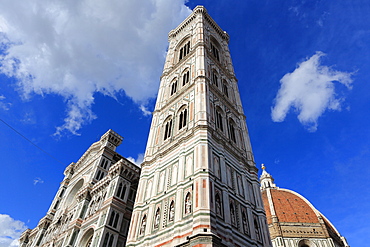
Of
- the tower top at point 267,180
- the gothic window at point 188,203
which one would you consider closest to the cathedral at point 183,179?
the gothic window at point 188,203

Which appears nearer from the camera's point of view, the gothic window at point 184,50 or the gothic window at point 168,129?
the gothic window at point 168,129

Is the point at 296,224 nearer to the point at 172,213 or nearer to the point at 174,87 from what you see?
the point at 174,87

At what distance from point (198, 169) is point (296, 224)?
5300cm

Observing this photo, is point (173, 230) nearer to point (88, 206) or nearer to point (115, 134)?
point (88, 206)

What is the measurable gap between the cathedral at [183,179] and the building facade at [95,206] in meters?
0.09

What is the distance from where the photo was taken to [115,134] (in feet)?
117

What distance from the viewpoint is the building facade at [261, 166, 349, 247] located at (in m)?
56.1

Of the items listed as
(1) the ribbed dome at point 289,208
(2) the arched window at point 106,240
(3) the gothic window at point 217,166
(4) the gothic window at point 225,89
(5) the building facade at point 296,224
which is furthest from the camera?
(1) the ribbed dome at point 289,208

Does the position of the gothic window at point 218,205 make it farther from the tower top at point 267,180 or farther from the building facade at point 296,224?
the tower top at point 267,180

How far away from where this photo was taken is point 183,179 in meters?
17.7

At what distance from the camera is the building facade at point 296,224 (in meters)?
56.1

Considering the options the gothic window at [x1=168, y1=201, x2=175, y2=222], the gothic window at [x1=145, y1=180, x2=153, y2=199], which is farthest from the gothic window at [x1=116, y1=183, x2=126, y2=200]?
the gothic window at [x1=168, y1=201, x2=175, y2=222]

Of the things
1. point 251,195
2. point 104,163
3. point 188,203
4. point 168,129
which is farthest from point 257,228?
point 104,163

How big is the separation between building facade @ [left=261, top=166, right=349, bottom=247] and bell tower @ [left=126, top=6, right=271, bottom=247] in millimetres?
41511
